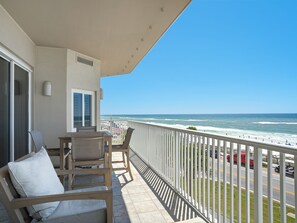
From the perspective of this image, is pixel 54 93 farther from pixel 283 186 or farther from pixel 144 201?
pixel 283 186

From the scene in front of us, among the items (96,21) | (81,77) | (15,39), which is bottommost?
(81,77)

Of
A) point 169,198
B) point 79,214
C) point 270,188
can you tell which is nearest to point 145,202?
point 169,198

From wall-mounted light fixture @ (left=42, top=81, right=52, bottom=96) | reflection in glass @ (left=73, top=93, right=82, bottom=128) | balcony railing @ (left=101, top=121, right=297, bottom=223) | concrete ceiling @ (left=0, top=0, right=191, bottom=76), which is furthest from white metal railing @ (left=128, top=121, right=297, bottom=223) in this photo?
wall-mounted light fixture @ (left=42, top=81, right=52, bottom=96)

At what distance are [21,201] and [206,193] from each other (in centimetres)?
195

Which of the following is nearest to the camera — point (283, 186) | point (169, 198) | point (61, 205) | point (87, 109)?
point (283, 186)

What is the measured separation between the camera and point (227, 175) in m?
2.17

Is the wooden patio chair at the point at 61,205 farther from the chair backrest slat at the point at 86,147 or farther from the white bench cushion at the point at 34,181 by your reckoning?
the chair backrest slat at the point at 86,147

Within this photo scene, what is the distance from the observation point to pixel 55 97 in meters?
4.71

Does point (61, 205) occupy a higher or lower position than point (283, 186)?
lower

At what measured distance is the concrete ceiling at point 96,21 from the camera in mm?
2828

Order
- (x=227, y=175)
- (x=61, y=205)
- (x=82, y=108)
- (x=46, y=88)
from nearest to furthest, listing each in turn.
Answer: (x=61, y=205)
(x=227, y=175)
(x=46, y=88)
(x=82, y=108)

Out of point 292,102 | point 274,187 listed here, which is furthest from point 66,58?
point 292,102

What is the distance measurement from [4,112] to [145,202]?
2.50m

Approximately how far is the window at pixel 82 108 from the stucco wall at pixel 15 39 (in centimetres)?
137
